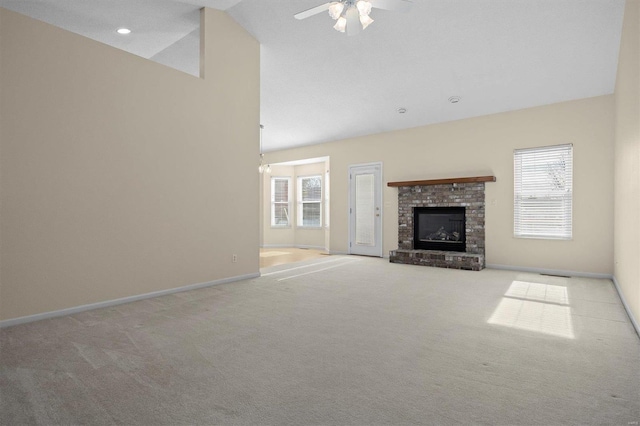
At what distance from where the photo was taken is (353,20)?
3.34 m

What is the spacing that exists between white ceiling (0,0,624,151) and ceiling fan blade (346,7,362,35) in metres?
1.43

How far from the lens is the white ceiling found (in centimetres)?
422

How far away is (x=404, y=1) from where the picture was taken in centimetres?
309

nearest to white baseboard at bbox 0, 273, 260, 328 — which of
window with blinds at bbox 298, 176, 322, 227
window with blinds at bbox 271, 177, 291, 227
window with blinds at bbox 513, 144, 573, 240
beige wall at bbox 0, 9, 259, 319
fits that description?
beige wall at bbox 0, 9, 259, 319

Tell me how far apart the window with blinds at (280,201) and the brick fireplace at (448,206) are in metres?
4.21

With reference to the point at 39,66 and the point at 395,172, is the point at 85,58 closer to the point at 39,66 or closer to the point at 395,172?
the point at 39,66

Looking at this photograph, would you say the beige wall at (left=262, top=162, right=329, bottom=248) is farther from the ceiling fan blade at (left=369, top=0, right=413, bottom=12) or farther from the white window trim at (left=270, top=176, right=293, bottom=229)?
the ceiling fan blade at (left=369, top=0, right=413, bottom=12)

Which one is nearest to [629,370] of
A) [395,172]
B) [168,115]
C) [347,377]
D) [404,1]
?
[347,377]

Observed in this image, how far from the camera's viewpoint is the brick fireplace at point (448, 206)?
614cm

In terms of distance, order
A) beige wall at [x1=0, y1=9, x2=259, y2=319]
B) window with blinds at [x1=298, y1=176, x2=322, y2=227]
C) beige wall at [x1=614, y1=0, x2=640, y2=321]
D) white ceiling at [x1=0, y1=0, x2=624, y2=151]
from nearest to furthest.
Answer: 1. beige wall at [x1=614, y1=0, x2=640, y2=321]
2. beige wall at [x1=0, y1=9, x2=259, y2=319]
3. white ceiling at [x1=0, y1=0, x2=624, y2=151]
4. window with blinds at [x1=298, y1=176, x2=322, y2=227]

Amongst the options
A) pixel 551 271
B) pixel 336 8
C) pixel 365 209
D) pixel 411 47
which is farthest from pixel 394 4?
pixel 365 209

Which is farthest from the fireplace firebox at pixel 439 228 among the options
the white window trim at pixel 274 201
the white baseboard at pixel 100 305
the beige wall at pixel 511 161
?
the white window trim at pixel 274 201

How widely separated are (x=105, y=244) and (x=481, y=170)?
5.93 m

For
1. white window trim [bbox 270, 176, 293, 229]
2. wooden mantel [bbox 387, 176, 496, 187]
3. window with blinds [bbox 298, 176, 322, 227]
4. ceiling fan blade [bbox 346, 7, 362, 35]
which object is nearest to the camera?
ceiling fan blade [bbox 346, 7, 362, 35]
